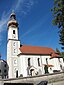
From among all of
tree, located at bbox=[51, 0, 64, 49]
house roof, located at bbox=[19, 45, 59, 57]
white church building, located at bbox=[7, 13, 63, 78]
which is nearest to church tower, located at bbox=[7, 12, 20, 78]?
white church building, located at bbox=[7, 13, 63, 78]

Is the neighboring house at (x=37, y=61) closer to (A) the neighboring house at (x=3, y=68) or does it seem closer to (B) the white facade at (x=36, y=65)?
(B) the white facade at (x=36, y=65)

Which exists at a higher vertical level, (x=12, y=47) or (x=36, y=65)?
(x=12, y=47)

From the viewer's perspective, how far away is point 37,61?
2047 inches

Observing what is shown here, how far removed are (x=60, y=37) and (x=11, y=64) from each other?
94.6 feet

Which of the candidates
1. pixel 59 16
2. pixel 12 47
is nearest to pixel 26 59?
pixel 12 47

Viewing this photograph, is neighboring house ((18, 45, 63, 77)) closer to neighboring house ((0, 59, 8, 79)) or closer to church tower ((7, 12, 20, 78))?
church tower ((7, 12, 20, 78))

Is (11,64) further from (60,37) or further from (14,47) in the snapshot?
(60,37)

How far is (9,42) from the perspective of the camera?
170ft

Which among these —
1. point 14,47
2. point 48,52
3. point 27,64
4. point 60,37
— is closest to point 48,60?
point 48,52

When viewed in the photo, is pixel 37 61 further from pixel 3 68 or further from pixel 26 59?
pixel 3 68

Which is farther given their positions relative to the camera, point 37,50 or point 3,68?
point 3,68

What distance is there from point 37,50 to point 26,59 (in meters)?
6.61

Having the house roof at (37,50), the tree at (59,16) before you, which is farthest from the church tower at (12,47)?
the tree at (59,16)

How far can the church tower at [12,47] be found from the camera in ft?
161
